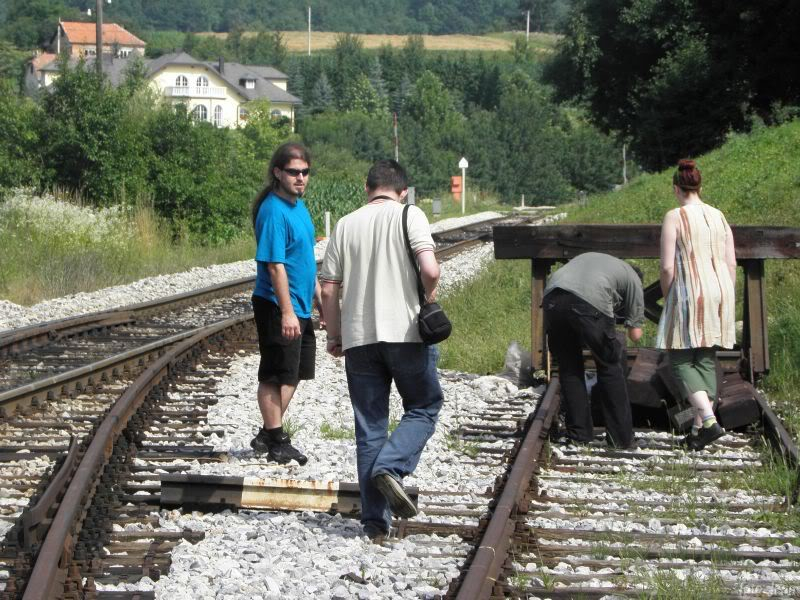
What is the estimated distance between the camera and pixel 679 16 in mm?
48094

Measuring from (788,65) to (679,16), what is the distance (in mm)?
15094

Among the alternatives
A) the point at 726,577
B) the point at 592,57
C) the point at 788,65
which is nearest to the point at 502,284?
the point at 726,577

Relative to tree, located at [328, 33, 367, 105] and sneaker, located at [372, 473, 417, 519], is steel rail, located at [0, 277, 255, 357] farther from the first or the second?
tree, located at [328, 33, 367, 105]

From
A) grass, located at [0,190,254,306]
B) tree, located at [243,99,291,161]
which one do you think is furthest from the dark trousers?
tree, located at [243,99,291,161]

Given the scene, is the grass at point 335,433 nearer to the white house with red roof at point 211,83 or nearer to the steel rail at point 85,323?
the steel rail at point 85,323

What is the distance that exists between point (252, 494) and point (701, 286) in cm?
336

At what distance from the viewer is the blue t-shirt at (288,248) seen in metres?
7.13

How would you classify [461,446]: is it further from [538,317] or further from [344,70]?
[344,70]

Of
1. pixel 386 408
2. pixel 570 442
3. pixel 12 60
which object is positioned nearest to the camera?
pixel 386 408

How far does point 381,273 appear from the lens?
6.00m

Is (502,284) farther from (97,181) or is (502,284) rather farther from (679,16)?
(679,16)

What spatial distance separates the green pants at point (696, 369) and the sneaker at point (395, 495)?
2913mm

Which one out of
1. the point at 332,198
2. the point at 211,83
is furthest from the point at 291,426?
the point at 211,83

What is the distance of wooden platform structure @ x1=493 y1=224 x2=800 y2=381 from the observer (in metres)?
9.57
